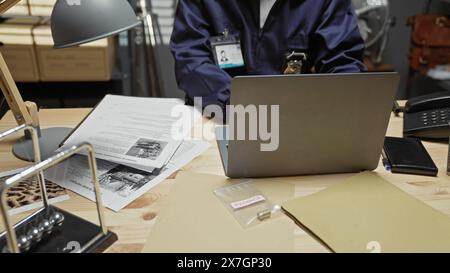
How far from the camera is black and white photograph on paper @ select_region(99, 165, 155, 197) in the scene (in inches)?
31.9

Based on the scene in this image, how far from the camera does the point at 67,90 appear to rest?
7.86 feet

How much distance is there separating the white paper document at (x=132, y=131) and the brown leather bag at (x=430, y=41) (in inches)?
78.2

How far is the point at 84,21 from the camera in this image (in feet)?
2.48

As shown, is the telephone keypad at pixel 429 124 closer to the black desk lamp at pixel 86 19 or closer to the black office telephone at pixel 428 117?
the black office telephone at pixel 428 117

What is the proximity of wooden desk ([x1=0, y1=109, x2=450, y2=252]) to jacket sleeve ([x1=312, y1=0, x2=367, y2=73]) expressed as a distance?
0.34m

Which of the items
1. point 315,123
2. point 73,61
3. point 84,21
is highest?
point 84,21

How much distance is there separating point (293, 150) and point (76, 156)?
1.64 feet

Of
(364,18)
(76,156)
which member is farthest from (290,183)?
(364,18)

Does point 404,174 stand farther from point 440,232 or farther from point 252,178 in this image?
point 252,178

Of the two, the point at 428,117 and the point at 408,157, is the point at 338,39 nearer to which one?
the point at 428,117

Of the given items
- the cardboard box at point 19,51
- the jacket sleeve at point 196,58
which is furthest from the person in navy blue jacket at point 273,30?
the cardboard box at point 19,51

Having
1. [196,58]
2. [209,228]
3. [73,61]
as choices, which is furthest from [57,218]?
[73,61]

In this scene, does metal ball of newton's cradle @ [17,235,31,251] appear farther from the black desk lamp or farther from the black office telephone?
the black office telephone

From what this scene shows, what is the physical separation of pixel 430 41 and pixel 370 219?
2197 mm
